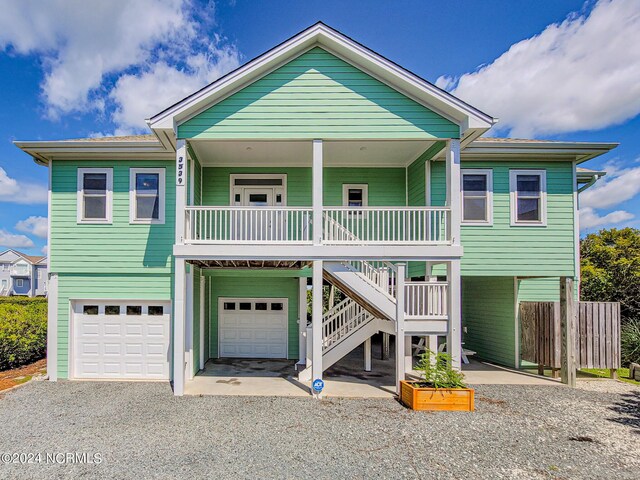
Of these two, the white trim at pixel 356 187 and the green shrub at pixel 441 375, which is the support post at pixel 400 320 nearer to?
the green shrub at pixel 441 375

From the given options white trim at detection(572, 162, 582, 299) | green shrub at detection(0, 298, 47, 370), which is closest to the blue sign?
white trim at detection(572, 162, 582, 299)

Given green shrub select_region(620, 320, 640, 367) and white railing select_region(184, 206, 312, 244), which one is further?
green shrub select_region(620, 320, 640, 367)

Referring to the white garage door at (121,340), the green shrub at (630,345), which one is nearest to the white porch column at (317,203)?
the white garage door at (121,340)

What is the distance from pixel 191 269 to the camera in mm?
8781

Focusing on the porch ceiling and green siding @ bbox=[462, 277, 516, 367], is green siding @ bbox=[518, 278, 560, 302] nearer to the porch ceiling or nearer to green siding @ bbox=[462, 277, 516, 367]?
green siding @ bbox=[462, 277, 516, 367]

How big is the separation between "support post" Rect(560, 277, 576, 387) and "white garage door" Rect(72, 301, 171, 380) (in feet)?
32.9

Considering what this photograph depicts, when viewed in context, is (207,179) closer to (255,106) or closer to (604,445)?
(255,106)

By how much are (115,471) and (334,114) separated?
7.62 meters

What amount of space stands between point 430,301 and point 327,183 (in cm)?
479

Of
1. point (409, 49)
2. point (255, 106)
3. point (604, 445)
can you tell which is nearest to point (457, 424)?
point (604, 445)

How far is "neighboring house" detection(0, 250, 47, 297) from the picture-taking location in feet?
153

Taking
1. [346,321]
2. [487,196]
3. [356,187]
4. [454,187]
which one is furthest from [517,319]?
[356,187]

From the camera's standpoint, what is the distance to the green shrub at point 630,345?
10.4m

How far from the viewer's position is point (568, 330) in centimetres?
861
